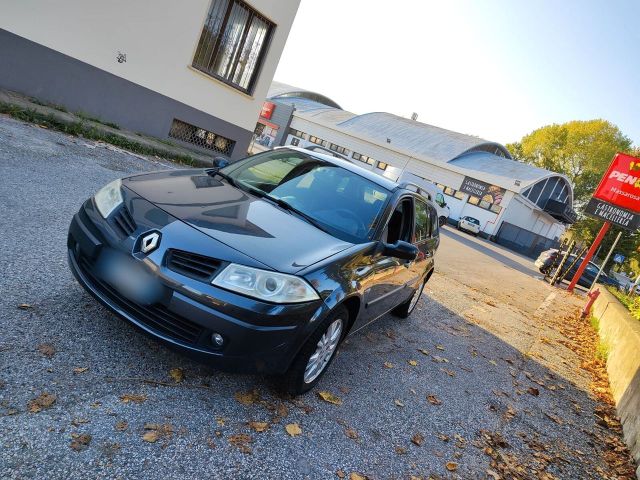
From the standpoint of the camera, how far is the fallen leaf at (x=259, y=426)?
2.86 meters

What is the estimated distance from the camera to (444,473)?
322cm

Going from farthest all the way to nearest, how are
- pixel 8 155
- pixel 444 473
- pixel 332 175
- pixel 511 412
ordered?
pixel 8 155, pixel 511 412, pixel 332 175, pixel 444 473

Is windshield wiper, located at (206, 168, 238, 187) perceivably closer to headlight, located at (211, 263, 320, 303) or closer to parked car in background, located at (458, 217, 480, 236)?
headlight, located at (211, 263, 320, 303)

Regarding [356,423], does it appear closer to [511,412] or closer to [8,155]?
[511,412]

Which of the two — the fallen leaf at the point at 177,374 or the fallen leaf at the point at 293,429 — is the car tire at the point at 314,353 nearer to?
the fallen leaf at the point at 293,429

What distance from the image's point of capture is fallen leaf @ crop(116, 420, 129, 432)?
2.44m

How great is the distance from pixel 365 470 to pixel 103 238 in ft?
7.33

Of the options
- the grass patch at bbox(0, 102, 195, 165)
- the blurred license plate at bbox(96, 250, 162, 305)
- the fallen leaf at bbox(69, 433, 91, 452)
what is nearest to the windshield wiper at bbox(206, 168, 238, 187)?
the blurred license plate at bbox(96, 250, 162, 305)

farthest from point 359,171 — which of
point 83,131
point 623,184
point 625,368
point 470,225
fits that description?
point 470,225

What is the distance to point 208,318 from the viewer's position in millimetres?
2664

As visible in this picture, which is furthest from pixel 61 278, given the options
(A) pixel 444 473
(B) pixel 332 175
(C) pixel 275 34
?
(C) pixel 275 34

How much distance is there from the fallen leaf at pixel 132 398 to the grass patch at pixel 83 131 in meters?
7.20

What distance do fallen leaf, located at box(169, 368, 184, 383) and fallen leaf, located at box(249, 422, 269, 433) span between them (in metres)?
0.57

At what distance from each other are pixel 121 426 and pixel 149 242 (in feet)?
3.44
